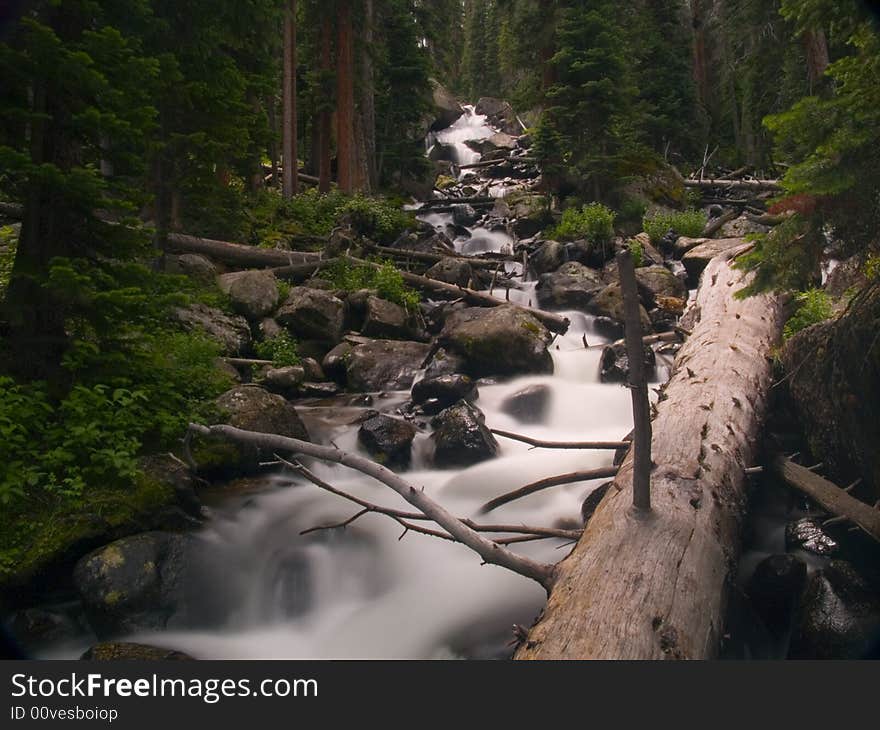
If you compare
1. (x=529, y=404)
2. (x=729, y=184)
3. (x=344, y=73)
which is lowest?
(x=529, y=404)

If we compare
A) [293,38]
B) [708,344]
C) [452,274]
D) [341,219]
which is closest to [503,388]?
[708,344]

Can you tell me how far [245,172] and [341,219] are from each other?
4.01 metres

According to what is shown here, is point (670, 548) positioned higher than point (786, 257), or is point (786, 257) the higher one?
point (786, 257)

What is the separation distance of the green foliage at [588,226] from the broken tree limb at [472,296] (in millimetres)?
5061

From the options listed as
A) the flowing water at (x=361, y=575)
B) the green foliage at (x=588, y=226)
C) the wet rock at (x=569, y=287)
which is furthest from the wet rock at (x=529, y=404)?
the green foliage at (x=588, y=226)

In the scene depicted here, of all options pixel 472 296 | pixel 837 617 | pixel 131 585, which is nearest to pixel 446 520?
pixel 131 585

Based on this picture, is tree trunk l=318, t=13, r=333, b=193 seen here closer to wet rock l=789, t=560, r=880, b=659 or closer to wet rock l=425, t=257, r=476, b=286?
wet rock l=425, t=257, r=476, b=286

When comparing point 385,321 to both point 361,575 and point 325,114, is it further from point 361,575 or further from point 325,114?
point 325,114

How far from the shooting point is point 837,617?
4.48 meters

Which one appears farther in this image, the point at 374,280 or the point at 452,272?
the point at 452,272

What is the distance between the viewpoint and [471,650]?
16.7 feet

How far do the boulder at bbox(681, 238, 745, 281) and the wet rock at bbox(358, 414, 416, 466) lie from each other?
31.0 feet

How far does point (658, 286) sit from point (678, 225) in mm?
5080

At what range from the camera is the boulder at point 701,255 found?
14.2 meters
